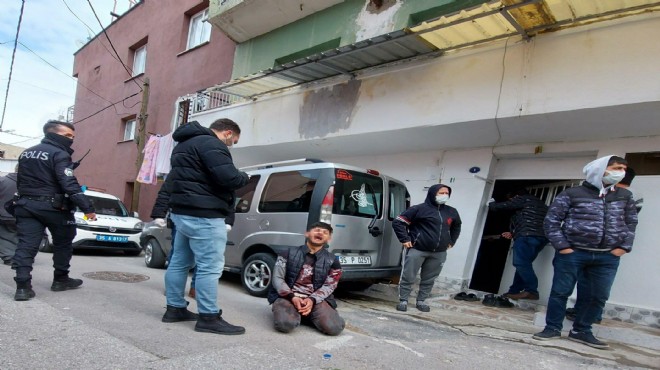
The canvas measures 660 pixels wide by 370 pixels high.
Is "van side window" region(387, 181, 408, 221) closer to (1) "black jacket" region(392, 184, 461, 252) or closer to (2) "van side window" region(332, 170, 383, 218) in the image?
(2) "van side window" region(332, 170, 383, 218)

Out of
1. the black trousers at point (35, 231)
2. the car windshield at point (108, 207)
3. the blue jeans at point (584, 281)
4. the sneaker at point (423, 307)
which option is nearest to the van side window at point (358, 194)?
the sneaker at point (423, 307)

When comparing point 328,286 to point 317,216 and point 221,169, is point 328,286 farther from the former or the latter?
point 221,169

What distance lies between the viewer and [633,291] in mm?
5109

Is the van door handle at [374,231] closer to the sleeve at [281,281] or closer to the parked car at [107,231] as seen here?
the sleeve at [281,281]

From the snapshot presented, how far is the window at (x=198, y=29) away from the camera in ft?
44.6

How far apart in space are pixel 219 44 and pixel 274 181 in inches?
315

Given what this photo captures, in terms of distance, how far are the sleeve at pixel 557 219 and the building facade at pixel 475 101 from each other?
152 cm

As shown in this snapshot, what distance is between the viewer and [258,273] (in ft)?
18.6

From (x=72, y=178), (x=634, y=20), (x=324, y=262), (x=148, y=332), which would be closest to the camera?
(x=148, y=332)

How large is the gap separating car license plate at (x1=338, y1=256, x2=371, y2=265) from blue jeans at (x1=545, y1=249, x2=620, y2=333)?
2144mm

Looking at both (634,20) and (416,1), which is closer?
(634,20)

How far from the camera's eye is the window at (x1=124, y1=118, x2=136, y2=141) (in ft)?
54.2

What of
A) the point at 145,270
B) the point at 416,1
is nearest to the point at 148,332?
the point at 145,270

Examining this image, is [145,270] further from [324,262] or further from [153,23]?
[153,23]
